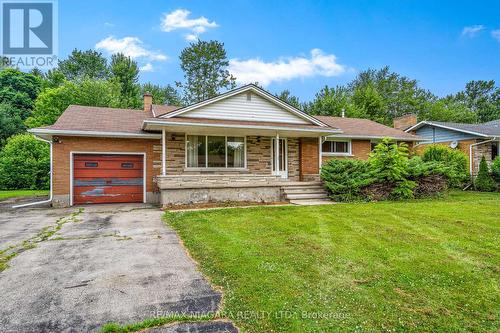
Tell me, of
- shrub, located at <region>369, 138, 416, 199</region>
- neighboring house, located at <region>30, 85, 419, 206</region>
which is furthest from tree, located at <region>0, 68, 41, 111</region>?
shrub, located at <region>369, 138, 416, 199</region>

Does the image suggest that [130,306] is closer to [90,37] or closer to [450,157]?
[450,157]

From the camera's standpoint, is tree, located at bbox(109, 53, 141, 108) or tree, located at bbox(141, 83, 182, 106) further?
tree, located at bbox(141, 83, 182, 106)

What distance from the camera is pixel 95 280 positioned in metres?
3.71

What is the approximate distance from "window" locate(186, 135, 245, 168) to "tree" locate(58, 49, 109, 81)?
30275 mm

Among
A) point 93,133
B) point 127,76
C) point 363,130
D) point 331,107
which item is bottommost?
point 93,133

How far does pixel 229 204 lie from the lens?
1034 cm

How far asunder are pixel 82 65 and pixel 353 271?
41.4 m

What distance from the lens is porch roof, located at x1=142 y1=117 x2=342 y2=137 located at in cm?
1058

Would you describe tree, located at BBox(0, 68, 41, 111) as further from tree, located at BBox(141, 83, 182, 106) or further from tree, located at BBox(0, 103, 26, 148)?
tree, located at BBox(141, 83, 182, 106)

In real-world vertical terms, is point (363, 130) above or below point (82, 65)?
below

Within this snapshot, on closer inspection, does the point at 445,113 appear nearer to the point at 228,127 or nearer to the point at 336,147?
the point at 336,147

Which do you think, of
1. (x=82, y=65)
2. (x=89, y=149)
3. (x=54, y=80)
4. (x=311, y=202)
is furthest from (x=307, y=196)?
(x=82, y=65)

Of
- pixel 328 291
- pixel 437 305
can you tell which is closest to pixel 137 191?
pixel 328 291

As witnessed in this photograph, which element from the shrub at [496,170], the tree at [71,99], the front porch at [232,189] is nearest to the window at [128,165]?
the front porch at [232,189]
